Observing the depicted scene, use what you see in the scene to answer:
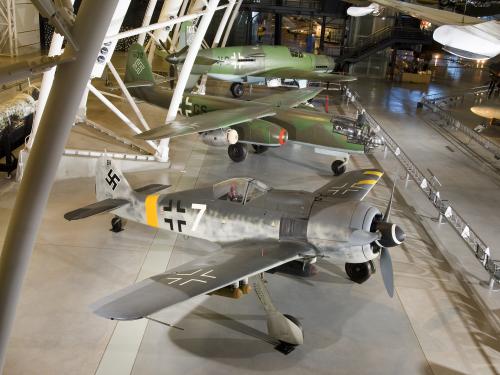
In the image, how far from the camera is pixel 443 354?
7.02 m

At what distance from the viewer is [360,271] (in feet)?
28.0

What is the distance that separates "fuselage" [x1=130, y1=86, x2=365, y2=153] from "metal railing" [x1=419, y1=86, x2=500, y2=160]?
5.74m

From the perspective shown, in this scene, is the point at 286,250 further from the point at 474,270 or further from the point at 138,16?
the point at 138,16

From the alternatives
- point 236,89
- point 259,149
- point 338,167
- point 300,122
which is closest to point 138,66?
point 259,149

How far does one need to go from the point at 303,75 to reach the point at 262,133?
8994 mm

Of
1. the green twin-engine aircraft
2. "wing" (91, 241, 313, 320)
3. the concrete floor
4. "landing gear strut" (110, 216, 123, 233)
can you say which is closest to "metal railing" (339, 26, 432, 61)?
the green twin-engine aircraft

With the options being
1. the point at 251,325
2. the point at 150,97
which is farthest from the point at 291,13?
the point at 251,325

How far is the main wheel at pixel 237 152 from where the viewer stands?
14.7 m

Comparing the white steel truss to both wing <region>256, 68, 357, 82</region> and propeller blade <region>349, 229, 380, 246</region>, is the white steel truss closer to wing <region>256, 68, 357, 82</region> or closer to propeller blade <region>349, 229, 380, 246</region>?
wing <region>256, 68, 357, 82</region>

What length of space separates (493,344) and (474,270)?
2201 millimetres

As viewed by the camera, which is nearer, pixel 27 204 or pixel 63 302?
pixel 27 204

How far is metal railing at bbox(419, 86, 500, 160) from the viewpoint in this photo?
16828 millimetres

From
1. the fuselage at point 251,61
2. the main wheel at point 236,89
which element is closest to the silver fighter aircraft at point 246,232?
the fuselage at point 251,61

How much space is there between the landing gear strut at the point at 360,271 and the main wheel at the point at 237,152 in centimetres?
672
